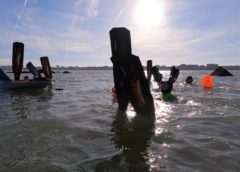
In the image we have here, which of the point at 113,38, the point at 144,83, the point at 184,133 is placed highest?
the point at 113,38

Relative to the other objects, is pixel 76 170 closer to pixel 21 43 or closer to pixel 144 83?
pixel 144 83

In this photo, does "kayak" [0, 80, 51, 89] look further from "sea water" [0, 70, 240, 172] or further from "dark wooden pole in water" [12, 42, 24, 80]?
"sea water" [0, 70, 240, 172]

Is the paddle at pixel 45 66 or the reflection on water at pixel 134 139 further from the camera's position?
the paddle at pixel 45 66

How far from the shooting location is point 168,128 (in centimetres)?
709

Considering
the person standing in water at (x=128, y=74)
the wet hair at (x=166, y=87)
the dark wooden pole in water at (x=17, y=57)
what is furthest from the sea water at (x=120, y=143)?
the dark wooden pole in water at (x=17, y=57)

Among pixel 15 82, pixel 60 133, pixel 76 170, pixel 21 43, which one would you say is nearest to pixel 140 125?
pixel 60 133

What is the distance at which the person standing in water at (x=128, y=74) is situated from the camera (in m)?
7.83

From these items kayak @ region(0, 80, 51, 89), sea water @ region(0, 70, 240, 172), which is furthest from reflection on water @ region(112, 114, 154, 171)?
kayak @ region(0, 80, 51, 89)

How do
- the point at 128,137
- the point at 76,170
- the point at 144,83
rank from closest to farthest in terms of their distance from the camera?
the point at 76,170, the point at 128,137, the point at 144,83

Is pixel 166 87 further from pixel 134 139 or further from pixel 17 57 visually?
pixel 17 57

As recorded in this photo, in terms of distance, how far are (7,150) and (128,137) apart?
8.14 ft

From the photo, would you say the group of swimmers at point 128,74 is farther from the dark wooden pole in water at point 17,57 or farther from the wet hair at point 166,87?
the dark wooden pole in water at point 17,57

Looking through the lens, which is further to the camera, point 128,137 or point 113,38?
point 113,38

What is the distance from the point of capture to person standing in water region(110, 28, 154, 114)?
308 inches
